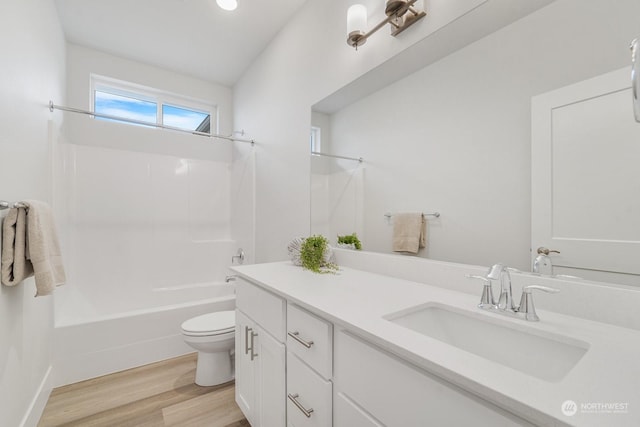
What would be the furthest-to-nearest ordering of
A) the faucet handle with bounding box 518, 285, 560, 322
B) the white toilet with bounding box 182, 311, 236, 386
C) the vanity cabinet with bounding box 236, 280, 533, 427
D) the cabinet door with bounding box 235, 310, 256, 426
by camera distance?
the white toilet with bounding box 182, 311, 236, 386 < the cabinet door with bounding box 235, 310, 256, 426 < the faucet handle with bounding box 518, 285, 560, 322 < the vanity cabinet with bounding box 236, 280, 533, 427

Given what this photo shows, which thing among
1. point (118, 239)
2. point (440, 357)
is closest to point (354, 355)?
point (440, 357)

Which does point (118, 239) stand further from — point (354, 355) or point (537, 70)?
point (537, 70)

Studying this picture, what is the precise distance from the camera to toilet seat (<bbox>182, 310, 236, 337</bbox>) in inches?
72.4

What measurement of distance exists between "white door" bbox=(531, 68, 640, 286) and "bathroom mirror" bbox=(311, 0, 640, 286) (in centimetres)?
2

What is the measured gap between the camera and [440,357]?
1.91 ft

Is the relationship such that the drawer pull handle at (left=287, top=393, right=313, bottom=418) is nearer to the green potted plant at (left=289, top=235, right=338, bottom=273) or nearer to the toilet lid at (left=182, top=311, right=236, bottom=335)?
the green potted plant at (left=289, top=235, right=338, bottom=273)

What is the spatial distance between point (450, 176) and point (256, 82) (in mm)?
2290

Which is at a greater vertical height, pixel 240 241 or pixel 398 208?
pixel 398 208

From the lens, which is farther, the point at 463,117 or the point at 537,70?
the point at 463,117

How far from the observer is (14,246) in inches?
48.7

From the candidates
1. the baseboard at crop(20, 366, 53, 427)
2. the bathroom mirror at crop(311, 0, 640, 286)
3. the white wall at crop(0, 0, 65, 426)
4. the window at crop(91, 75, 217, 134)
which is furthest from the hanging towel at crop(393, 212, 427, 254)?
the window at crop(91, 75, 217, 134)

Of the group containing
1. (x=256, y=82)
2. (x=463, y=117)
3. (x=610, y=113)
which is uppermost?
(x=256, y=82)

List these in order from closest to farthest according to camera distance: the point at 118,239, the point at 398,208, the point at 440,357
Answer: the point at 440,357, the point at 398,208, the point at 118,239

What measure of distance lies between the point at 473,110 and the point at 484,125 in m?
0.08
